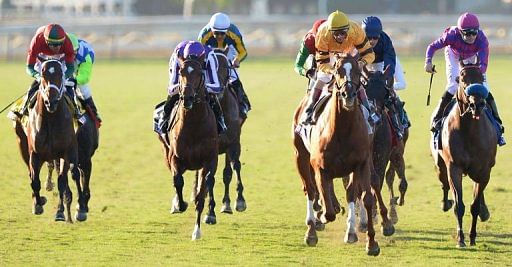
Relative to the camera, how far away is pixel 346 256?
38.2 ft

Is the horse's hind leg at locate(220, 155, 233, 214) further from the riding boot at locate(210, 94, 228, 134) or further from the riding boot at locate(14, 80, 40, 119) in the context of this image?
the riding boot at locate(14, 80, 40, 119)

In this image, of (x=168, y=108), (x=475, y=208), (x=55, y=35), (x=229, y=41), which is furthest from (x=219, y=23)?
(x=475, y=208)

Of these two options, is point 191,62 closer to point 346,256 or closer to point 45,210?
point 346,256

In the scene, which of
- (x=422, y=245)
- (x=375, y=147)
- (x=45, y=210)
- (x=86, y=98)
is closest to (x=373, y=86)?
(x=375, y=147)

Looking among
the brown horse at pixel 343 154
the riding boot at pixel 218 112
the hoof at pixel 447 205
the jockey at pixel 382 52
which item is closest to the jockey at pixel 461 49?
the jockey at pixel 382 52

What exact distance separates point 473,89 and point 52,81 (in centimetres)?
405

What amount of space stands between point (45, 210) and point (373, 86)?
440 cm

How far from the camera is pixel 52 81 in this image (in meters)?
13.0

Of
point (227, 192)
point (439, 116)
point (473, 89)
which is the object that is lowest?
point (227, 192)

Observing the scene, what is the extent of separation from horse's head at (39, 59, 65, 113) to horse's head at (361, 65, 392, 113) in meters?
2.95

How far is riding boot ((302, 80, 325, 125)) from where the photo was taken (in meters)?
12.2

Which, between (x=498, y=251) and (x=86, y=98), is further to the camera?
(x=86, y=98)

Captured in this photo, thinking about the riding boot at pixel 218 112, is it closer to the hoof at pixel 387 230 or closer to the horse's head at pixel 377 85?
the horse's head at pixel 377 85

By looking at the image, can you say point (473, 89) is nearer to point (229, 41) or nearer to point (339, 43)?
point (339, 43)
